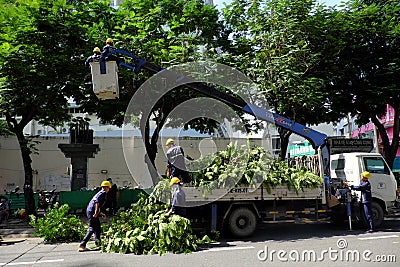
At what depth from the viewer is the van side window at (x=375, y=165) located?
1049 cm

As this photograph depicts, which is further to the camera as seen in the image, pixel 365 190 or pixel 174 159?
pixel 365 190

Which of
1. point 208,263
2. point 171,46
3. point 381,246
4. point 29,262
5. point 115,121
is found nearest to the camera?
point 208,263

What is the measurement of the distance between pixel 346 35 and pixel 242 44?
12.7ft

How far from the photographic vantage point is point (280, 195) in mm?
9219

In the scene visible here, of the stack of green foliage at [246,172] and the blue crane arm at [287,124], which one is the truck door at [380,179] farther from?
the stack of green foliage at [246,172]

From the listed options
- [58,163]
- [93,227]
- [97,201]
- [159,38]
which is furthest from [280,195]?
[58,163]

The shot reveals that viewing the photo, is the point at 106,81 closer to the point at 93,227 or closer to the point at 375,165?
the point at 93,227

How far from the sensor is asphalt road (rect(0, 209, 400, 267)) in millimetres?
6801

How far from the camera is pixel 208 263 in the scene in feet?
22.2

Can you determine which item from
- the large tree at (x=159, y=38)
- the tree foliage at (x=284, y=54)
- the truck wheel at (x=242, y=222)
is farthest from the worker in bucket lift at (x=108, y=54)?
the tree foliage at (x=284, y=54)

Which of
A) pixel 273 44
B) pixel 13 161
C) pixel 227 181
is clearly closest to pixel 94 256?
pixel 227 181

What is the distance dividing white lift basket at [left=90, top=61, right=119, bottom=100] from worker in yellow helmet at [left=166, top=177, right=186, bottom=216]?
2332 mm

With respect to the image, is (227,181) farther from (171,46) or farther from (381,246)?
(171,46)

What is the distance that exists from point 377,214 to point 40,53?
→ 1102 centimetres
